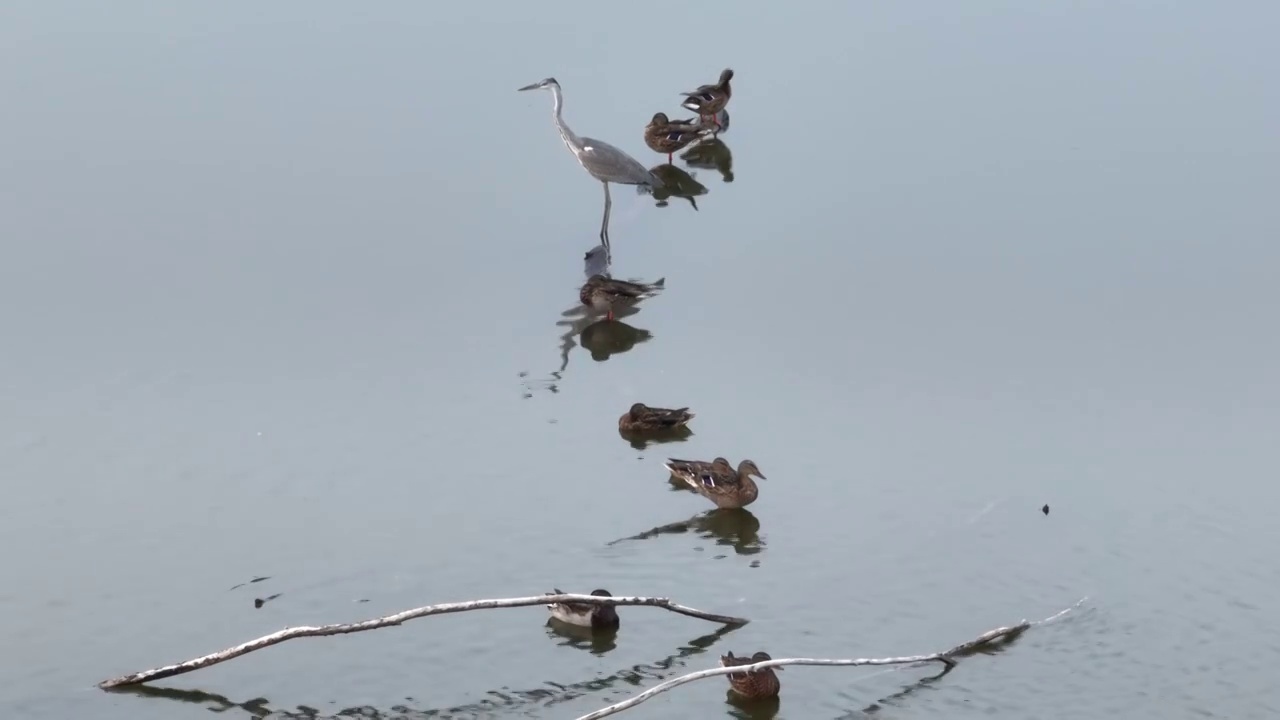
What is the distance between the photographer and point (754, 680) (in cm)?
865

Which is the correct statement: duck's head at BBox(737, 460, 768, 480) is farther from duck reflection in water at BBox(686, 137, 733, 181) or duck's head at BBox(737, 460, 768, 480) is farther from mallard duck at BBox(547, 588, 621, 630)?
duck reflection in water at BBox(686, 137, 733, 181)

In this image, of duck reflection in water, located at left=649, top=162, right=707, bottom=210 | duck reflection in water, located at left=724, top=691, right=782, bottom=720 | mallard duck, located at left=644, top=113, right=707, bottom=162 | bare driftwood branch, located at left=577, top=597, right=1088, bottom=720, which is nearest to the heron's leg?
duck reflection in water, located at left=649, top=162, right=707, bottom=210

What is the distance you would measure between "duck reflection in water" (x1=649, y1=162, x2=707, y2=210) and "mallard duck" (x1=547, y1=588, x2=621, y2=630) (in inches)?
274

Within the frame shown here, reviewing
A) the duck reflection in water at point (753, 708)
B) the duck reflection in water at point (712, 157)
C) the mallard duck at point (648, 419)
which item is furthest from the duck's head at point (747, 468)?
the duck reflection in water at point (712, 157)

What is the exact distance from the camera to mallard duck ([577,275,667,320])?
1383 cm

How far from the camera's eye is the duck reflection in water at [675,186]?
53.4 ft

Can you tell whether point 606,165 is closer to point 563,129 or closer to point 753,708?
point 563,129

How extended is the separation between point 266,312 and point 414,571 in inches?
162

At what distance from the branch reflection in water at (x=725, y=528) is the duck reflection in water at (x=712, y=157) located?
6.32 m

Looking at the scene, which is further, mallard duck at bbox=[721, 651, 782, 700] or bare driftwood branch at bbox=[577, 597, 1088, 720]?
mallard duck at bbox=[721, 651, 782, 700]

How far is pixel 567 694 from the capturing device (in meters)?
8.82

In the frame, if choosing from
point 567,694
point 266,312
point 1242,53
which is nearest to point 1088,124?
point 1242,53

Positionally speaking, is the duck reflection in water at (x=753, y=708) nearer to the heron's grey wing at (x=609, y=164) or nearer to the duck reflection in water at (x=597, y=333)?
the duck reflection in water at (x=597, y=333)

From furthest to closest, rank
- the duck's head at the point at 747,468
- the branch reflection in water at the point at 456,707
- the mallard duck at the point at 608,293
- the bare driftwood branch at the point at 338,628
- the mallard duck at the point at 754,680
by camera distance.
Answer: the mallard duck at the point at 608,293, the duck's head at the point at 747,468, the mallard duck at the point at 754,680, the branch reflection in water at the point at 456,707, the bare driftwood branch at the point at 338,628
